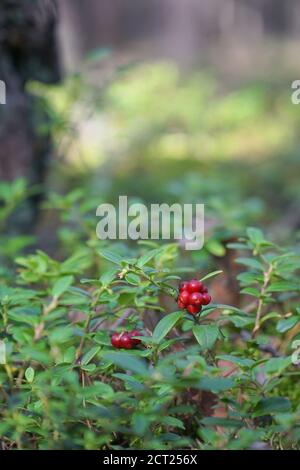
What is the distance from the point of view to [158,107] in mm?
5781

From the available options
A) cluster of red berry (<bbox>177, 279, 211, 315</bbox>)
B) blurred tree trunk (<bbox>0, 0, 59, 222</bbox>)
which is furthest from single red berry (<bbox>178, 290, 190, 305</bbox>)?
blurred tree trunk (<bbox>0, 0, 59, 222</bbox>)

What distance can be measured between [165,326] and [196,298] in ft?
0.27

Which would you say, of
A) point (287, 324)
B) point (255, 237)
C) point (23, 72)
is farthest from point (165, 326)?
point (23, 72)

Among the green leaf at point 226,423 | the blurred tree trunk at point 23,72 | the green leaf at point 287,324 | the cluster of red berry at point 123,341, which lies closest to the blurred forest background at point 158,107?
the blurred tree trunk at point 23,72

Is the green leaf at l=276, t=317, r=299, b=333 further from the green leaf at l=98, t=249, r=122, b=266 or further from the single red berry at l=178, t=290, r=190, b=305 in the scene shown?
the green leaf at l=98, t=249, r=122, b=266

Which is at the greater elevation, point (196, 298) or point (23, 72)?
point (23, 72)

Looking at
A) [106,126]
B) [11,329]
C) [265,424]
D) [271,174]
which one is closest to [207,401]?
[265,424]

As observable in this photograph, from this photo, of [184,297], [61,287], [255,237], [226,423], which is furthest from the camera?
[255,237]

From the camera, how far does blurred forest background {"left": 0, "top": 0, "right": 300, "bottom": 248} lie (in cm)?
304

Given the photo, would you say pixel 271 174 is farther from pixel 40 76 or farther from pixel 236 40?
pixel 236 40

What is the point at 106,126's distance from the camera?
550cm

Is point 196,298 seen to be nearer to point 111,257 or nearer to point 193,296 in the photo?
point 193,296

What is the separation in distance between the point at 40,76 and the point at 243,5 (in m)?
4.99
